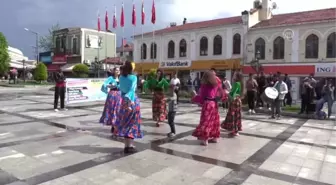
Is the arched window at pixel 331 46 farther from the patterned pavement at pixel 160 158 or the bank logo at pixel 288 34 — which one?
the patterned pavement at pixel 160 158

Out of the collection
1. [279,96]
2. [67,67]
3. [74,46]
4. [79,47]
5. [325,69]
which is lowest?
[279,96]

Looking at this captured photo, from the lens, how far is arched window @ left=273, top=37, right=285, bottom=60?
1005 inches

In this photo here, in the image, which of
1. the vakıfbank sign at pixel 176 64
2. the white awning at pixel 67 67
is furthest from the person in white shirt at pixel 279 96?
the white awning at pixel 67 67

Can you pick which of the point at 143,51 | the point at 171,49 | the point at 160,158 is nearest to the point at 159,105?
the point at 160,158

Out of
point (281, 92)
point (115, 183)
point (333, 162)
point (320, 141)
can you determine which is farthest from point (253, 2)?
point (115, 183)

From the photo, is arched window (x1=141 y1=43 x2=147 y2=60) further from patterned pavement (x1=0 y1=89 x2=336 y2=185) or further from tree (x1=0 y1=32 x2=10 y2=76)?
patterned pavement (x1=0 y1=89 x2=336 y2=185)

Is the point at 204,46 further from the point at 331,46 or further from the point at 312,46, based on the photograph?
the point at 331,46

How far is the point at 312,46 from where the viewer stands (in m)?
24.2

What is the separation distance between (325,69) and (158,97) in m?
18.9

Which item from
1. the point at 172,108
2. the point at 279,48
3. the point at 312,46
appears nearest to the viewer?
the point at 172,108

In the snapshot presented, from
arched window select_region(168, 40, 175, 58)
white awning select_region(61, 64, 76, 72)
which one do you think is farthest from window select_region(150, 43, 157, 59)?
white awning select_region(61, 64, 76, 72)

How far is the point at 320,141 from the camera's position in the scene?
307 inches

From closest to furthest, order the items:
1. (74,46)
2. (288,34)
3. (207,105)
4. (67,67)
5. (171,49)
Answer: (207,105) < (288,34) < (171,49) < (67,67) < (74,46)

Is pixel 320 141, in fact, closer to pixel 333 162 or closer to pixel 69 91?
pixel 333 162
